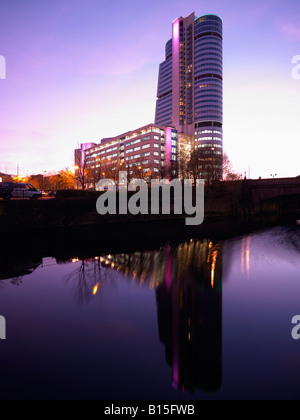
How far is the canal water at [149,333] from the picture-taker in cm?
482

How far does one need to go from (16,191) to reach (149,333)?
3193cm

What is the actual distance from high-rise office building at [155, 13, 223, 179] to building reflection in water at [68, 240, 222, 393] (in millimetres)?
159920

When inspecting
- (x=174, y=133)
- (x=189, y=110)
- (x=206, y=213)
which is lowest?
(x=206, y=213)

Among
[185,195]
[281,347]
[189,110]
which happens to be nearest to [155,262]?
[281,347]

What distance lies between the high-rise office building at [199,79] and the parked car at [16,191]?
149m

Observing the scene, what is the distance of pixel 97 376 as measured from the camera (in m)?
5.05

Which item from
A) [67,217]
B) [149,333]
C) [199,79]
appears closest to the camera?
[149,333]

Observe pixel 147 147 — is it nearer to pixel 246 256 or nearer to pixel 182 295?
Answer: pixel 246 256

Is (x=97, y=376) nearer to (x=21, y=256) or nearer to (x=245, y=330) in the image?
(x=245, y=330)

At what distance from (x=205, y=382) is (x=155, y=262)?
10.6 m

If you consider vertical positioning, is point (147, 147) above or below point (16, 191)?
above

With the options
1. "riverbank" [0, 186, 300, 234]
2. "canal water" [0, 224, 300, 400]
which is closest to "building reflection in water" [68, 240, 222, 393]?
"canal water" [0, 224, 300, 400]

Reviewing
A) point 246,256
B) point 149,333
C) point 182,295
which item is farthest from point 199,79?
point 149,333

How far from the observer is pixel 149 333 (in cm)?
691
